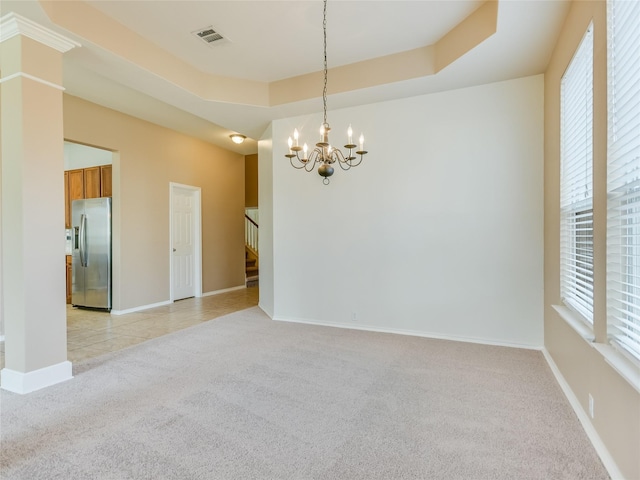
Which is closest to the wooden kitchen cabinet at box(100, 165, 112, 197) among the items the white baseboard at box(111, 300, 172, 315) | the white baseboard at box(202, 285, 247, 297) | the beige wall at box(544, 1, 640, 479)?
the white baseboard at box(111, 300, 172, 315)

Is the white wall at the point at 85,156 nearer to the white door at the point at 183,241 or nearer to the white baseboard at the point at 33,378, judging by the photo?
the white door at the point at 183,241

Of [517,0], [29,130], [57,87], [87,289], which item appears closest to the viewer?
[517,0]

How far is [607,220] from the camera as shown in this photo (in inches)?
70.0

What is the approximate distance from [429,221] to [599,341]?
227 cm

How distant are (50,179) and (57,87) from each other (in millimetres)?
772

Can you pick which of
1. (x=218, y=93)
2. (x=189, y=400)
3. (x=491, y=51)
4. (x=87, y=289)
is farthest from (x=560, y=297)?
(x=87, y=289)

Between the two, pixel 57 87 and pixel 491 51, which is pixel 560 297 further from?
pixel 57 87

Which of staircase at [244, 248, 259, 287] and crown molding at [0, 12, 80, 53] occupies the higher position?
crown molding at [0, 12, 80, 53]

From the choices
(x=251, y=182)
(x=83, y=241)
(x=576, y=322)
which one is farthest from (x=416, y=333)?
(x=251, y=182)

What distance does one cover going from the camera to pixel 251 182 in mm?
8945

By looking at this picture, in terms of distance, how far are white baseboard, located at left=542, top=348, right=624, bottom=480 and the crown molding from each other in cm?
456

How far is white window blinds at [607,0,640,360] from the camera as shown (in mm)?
1528

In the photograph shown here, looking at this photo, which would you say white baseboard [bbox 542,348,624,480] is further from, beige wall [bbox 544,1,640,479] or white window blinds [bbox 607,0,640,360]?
white window blinds [bbox 607,0,640,360]

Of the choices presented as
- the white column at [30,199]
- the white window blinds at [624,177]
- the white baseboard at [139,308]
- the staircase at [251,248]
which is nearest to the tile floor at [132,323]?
the white baseboard at [139,308]
